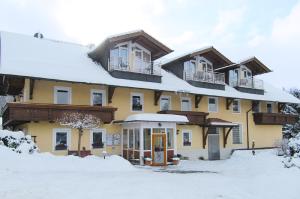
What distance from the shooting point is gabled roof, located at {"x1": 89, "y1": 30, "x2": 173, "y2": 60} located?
23944mm

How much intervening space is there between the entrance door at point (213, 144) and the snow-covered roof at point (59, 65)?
137 inches

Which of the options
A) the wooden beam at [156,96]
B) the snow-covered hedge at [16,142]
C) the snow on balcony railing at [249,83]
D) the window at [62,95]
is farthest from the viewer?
the snow on balcony railing at [249,83]

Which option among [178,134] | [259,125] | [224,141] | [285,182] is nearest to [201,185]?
[285,182]

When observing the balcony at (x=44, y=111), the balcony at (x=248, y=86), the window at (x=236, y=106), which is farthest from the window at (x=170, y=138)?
the balcony at (x=248, y=86)

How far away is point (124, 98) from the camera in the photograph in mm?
24328

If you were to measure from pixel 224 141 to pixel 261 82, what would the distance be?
8.31 m

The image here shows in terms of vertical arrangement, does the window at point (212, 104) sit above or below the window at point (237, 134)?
above

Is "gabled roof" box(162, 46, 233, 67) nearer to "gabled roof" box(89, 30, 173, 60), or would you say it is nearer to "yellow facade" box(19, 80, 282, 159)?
"gabled roof" box(89, 30, 173, 60)

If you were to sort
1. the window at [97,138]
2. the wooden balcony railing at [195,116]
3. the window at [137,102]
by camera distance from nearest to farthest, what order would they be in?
the window at [97,138]
the window at [137,102]
the wooden balcony railing at [195,116]

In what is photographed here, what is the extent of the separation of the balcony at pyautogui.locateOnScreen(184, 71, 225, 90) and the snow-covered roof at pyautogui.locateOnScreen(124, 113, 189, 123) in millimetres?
5006

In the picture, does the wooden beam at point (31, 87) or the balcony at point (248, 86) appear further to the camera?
the balcony at point (248, 86)

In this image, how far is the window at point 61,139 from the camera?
21250 mm

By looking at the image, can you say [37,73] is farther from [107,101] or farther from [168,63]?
[168,63]

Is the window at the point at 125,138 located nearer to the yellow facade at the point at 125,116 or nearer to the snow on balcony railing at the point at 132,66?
the yellow facade at the point at 125,116
